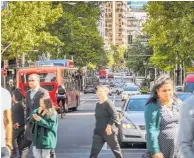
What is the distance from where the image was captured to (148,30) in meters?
44.8

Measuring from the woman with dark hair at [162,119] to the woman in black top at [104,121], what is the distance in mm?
3822

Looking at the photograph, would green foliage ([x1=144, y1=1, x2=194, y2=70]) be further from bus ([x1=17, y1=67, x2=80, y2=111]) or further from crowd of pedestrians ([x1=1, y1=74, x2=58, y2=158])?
crowd of pedestrians ([x1=1, y1=74, x2=58, y2=158])

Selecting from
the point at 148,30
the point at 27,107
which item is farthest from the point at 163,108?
the point at 148,30

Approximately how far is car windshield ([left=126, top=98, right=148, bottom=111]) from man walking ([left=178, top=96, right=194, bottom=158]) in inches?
525

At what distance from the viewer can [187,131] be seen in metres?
5.85

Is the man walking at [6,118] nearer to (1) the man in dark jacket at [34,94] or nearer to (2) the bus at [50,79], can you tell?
(1) the man in dark jacket at [34,94]

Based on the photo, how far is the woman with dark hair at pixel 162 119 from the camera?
8.08 m

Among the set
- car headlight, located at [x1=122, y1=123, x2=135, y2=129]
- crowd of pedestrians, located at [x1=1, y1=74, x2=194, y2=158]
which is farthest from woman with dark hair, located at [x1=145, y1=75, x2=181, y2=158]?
car headlight, located at [x1=122, y1=123, x2=135, y2=129]

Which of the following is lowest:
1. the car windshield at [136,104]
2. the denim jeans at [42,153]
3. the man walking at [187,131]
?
the car windshield at [136,104]

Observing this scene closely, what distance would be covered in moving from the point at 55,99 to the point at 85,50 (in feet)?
110

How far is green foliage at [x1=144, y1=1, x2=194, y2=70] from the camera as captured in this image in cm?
3988

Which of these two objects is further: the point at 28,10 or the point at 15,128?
the point at 28,10

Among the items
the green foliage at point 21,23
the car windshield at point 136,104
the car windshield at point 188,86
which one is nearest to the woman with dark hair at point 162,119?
the car windshield at point 136,104

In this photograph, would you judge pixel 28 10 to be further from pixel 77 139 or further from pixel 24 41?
pixel 77 139
